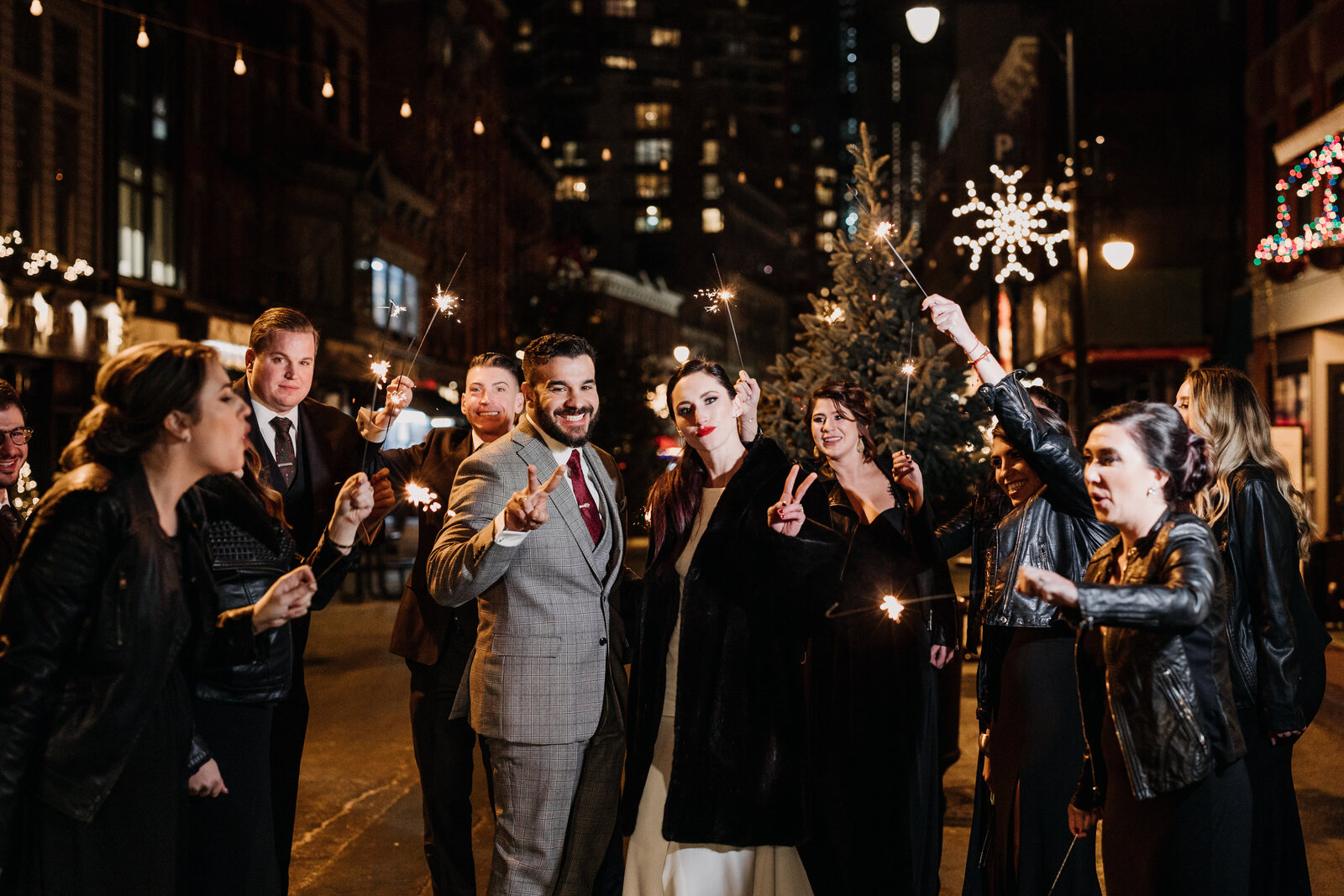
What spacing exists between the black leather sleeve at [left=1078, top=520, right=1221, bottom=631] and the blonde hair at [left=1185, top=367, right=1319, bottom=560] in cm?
142

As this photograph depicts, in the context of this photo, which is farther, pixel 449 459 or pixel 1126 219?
pixel 1126 219

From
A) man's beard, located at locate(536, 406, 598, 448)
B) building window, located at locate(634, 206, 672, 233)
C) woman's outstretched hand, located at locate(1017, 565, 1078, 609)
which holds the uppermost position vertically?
building window, located at locate(634, 206, 672, 233)

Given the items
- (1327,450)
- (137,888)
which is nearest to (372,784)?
(137,888)

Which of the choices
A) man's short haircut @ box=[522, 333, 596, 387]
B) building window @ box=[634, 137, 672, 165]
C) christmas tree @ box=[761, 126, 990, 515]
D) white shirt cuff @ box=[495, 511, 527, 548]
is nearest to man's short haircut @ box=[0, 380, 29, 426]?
man's short haircut @ box=[522, 333, 596, 387]

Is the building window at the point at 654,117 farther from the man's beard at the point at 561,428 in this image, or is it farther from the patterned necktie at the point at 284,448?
the man's beard at the point at 561,428

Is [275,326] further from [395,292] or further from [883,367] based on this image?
[395,292]

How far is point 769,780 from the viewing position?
3.90 m

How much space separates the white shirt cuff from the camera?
3.62 metres

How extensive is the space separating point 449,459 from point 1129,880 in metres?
3.29

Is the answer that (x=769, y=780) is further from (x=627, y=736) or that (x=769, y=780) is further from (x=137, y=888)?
(x=137, y=888)

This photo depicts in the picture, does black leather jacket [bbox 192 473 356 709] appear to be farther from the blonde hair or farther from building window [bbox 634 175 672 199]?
building window [bbox 634 175 672 199]

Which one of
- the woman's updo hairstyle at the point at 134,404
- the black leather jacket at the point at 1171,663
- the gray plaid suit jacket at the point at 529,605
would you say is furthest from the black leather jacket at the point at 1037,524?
the woman's updo hairstyle at the point at 134,404

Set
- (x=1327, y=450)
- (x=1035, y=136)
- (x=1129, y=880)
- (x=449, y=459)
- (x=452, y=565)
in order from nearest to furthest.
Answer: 1. (x=1129, y=880)
2. (x=452, y=565)
3. (x=449, y=459)
4. (x=1327, y=450)
5. (x=1035, y=136)

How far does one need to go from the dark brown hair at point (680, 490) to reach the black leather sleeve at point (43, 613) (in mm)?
1923
